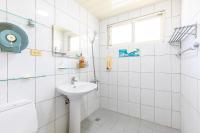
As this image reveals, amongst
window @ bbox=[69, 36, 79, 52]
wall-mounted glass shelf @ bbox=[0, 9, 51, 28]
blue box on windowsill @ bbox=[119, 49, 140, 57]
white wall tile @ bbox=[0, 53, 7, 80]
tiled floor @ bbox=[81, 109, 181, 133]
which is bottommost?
tiled floor @ bbox=[81, 109, 181, 133]

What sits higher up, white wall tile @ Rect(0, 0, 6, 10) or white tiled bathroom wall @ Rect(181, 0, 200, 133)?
white wall tile @ Rect(0, 0, 6, 10)

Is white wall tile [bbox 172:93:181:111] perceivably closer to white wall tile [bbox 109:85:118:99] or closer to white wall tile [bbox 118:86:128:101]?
white wall tile [bbox 118:86:128:101]

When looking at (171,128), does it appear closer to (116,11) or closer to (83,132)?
A: (83,132)

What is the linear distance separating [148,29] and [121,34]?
21.9 inches

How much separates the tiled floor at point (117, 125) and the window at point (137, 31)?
1.56 m

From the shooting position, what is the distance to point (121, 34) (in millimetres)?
2375

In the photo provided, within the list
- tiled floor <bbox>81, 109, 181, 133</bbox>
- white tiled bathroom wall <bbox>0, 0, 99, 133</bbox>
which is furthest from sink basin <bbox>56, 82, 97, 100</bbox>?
tiled floor <bbox>81, 109, 181, 133</bbox>

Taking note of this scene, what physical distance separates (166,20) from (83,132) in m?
2.35

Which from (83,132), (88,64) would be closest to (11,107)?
(83,132)

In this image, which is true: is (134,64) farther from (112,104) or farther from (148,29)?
(112,104)

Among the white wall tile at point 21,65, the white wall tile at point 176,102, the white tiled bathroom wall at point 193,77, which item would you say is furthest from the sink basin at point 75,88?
the white wall tile at point 176,102

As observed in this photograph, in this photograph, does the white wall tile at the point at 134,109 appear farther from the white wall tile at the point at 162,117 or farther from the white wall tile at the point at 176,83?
the white wall tile at the point at 176,83

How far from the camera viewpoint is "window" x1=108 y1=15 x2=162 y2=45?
Answer: 2.00 m

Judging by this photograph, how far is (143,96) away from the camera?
206cm
